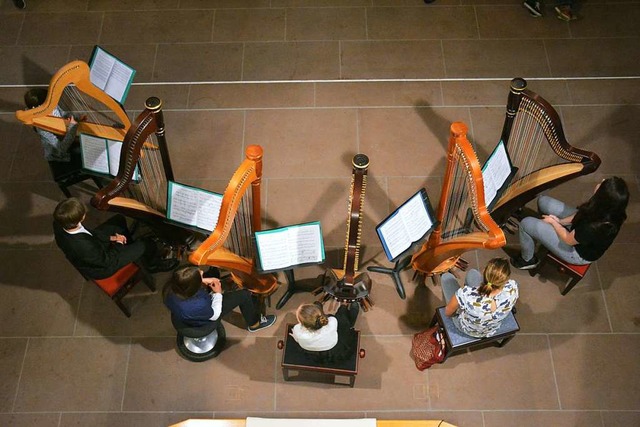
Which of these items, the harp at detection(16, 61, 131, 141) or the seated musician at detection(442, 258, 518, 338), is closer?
the seated musician at detection(442, 258, 518, 338)

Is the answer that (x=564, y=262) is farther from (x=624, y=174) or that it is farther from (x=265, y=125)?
(x=265, y=125)

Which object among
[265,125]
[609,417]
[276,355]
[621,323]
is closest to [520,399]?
[609,417]

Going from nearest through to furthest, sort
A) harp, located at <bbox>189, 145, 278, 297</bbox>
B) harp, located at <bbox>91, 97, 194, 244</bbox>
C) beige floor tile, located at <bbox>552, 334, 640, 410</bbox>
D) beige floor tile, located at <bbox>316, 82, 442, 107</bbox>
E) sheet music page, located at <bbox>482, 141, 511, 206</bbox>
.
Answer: harp, located at <bbox>189, 145, 278, 297</bbox>, harp, located at <bbox>91, 97, 194, 244</bbox>, sheet music page, located at <bbox>482, 141, 511, 206</bbox>, beige floor tile, located at <bbox>552, 334, 640, 410</bbox>, beige floor tile, located at <bbox>316, 82, 442, 107</bbox>

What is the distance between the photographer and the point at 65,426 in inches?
159

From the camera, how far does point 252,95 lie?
5426 mm

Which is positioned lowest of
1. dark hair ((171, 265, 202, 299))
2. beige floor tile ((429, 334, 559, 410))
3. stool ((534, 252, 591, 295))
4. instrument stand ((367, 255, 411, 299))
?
beige floor tile ((429, 334, 559, 410))

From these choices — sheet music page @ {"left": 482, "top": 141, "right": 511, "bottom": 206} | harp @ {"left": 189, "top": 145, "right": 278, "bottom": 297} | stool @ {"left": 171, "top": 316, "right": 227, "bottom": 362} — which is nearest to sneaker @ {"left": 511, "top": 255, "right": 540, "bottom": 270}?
sheet music page @ {"left": 482, "top": 141, "right": 511, "bottom": 206}

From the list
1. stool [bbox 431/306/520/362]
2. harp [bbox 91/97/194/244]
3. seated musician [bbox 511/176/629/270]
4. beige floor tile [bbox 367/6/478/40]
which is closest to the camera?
harp [bbox 91/97/194/244]

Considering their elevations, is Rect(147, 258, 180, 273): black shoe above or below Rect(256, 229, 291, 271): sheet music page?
below

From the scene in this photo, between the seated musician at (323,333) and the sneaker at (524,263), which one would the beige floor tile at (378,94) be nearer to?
the sneaker at (524,263)

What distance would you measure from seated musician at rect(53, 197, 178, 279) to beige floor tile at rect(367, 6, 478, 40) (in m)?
2.98

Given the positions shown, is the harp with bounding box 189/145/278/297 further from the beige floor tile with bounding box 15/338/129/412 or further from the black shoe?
the beige floor tile with bounding box 15/338/129/412

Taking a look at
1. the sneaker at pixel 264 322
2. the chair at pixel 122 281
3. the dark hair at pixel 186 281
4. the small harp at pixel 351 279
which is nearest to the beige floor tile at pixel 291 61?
the small harp at pixel 351 279

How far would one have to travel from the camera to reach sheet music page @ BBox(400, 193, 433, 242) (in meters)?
3.77
